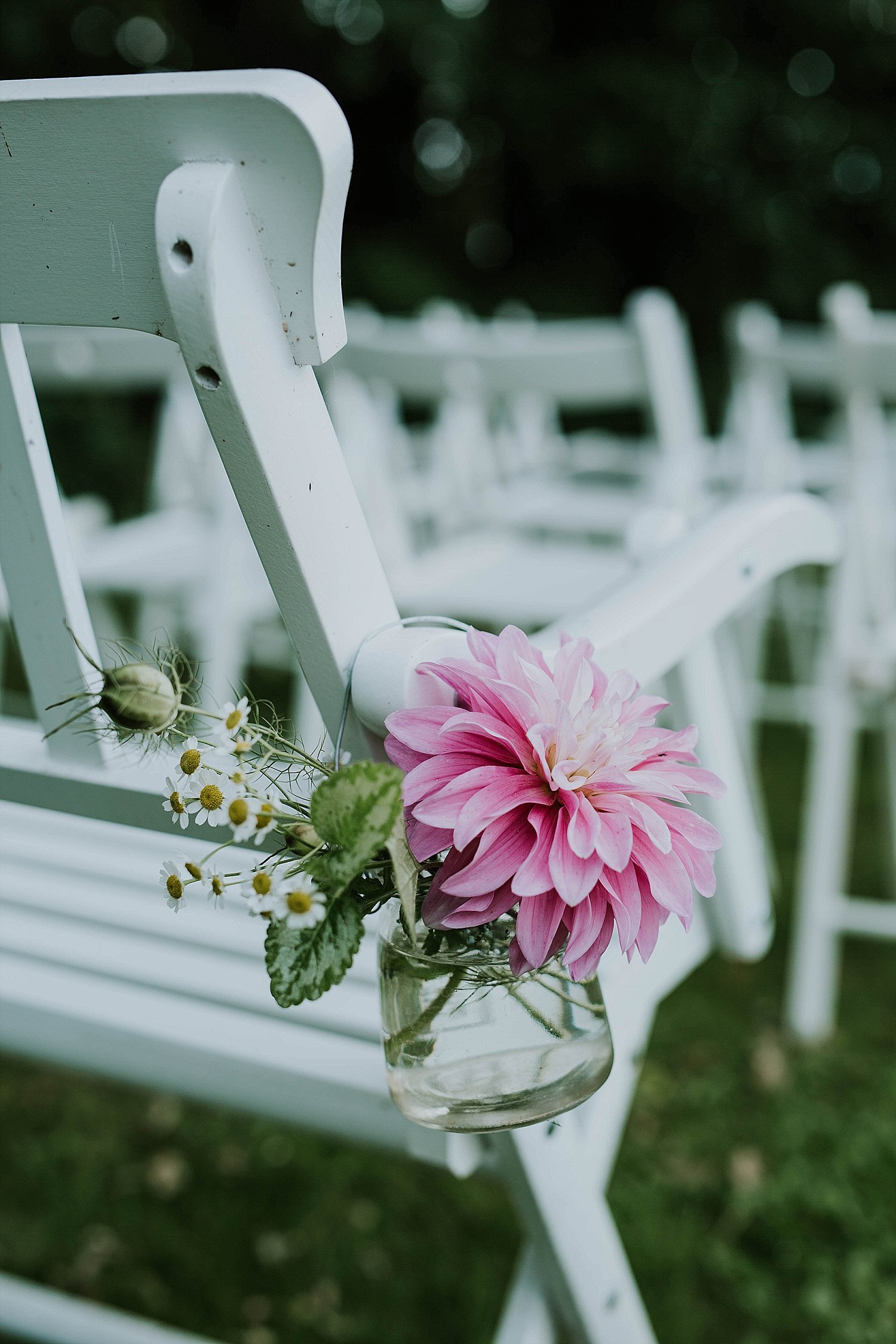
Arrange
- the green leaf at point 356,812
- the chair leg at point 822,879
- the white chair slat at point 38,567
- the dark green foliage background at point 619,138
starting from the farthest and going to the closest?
the dark green foliage background at point 619,138
the chair leg at point 822,879
the white chair slat at point 38,567
the green leaf at point 356,812

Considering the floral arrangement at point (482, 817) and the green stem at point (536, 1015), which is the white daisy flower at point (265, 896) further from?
the green stem at point (536, 1015)

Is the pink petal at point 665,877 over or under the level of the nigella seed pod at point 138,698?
under

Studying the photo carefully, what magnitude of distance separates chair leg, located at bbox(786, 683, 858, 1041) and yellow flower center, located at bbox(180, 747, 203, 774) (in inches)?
59.8

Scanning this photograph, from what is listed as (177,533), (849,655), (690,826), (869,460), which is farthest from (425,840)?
(177,533)

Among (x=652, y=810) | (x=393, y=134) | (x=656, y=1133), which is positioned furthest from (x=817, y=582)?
(x=652, y=810)

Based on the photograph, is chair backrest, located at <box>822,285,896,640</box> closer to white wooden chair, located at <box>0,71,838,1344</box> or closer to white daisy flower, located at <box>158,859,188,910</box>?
white wooden chair, located at <box>0,71,838,1344</box>

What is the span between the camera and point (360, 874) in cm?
57

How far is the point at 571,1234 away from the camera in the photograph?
79cm

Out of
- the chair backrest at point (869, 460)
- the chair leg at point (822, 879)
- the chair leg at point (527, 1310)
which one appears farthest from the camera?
the chair leg at point (822, 879)

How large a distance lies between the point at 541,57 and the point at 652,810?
352 inches

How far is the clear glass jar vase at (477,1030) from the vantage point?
0.58 meters

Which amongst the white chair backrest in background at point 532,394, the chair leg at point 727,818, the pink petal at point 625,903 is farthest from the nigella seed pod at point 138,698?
the white chair backrest in background at point 532,394

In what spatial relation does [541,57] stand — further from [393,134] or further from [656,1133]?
[656,1133]

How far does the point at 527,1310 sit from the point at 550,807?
51 cm
